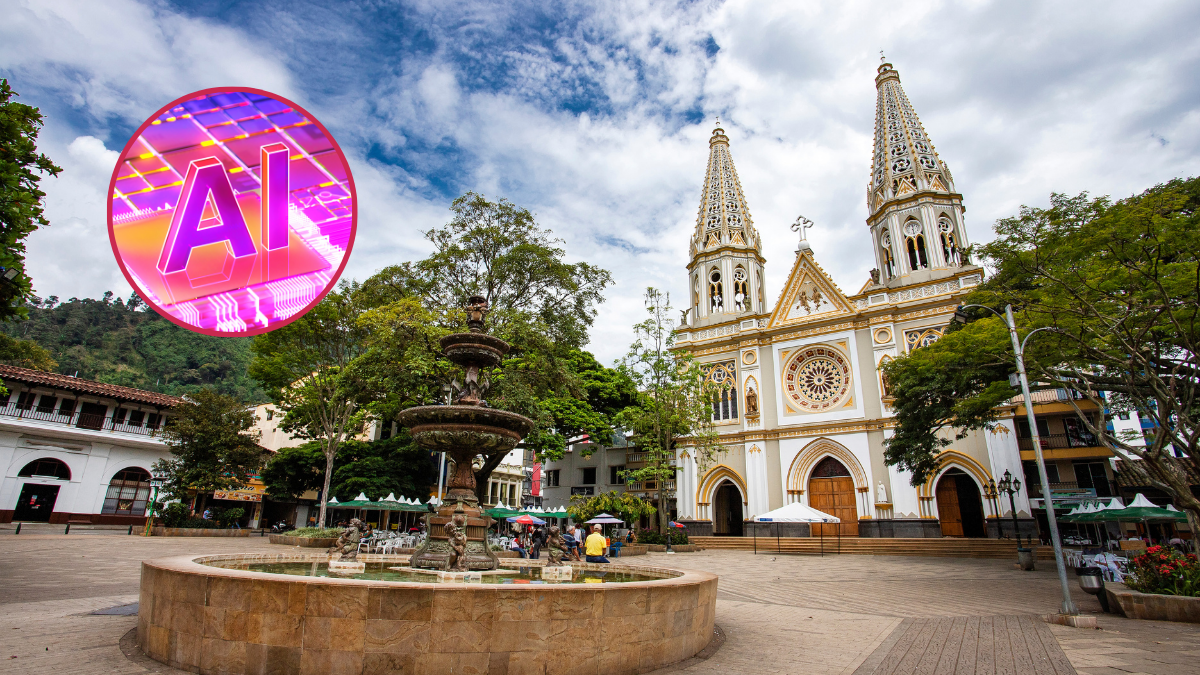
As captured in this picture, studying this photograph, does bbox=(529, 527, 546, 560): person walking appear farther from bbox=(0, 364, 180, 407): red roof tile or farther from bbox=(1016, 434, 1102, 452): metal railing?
bbox=(1016, 434, 1102, 452): metal railing

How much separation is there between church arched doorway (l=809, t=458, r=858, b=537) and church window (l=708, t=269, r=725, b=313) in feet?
37.6

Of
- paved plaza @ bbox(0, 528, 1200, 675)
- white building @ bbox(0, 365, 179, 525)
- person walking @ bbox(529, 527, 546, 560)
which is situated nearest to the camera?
paved plaza @ bbox(0, 528, 1200, 675)

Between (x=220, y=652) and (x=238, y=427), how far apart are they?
84.3ft

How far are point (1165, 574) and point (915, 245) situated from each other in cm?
2474

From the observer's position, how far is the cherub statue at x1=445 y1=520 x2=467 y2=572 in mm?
8414

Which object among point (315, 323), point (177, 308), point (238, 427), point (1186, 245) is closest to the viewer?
point (177, 308)

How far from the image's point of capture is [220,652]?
5129 millimetres

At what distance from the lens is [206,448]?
84.8ft

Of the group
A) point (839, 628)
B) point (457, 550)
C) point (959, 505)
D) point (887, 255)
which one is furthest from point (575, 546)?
point (887, 255)

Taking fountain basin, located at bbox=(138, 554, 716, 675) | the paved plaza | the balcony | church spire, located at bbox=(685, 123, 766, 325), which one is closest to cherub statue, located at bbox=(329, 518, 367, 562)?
the paved plaza

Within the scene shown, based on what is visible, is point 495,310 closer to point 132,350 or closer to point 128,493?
point 128,493

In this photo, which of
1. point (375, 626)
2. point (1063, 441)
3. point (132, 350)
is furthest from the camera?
point (132, 350)

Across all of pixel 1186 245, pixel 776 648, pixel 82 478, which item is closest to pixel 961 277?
pixel 1186 245

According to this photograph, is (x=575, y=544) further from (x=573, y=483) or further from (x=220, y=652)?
(x=573, y=483)
